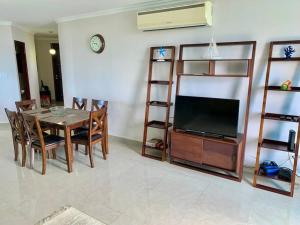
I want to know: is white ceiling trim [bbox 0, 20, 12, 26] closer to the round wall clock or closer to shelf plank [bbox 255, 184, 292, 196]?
the round wall clock

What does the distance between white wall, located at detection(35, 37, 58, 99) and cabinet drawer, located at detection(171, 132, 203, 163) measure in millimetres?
7257

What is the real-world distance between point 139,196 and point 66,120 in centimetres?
154

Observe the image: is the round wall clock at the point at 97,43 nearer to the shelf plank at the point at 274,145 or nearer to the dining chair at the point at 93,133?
the dining chair at the point at 93,133

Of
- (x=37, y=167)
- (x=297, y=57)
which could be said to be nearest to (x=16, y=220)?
(x=37, y=167)

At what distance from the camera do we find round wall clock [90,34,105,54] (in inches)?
168

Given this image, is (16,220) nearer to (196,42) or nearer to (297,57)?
(196,42)

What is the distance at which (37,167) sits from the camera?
327 cm

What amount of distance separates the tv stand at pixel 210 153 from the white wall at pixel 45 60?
724 cm

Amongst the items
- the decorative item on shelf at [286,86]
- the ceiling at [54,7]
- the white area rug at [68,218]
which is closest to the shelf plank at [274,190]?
the decorative item on shelf at [286,86]

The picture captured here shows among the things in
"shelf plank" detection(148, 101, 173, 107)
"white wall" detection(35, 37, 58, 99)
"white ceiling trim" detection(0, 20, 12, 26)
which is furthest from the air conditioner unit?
"white wall" detection(35, 37, 58, 99)

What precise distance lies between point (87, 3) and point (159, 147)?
8.71 ft

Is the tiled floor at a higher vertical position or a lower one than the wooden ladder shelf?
lower

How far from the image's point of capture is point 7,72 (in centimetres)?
553

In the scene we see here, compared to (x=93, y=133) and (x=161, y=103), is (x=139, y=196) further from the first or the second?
(x=161, y=103)
